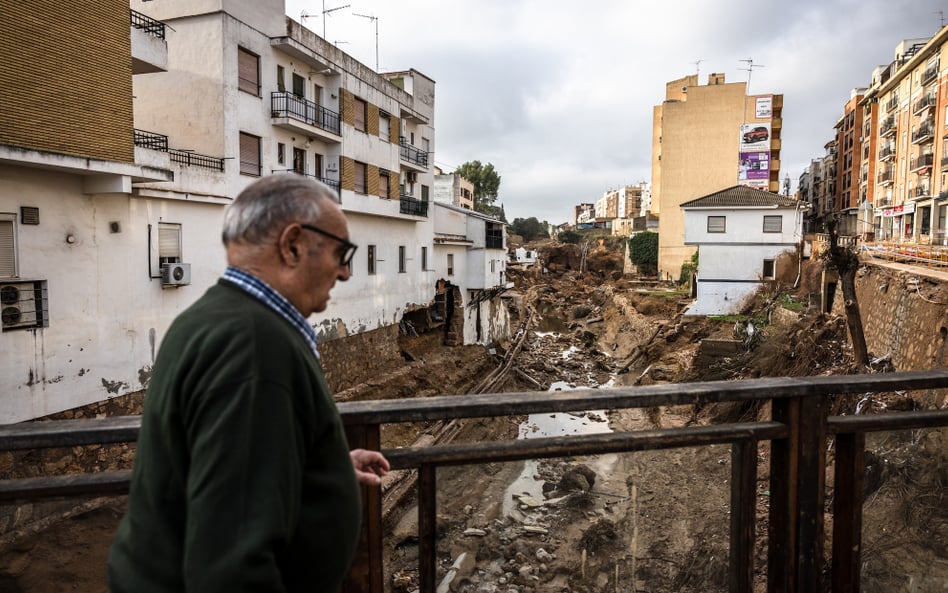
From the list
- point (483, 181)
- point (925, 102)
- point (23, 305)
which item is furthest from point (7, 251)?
point (483, 181)

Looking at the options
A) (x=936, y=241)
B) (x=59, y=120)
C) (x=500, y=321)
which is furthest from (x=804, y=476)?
(x=936, y=241)

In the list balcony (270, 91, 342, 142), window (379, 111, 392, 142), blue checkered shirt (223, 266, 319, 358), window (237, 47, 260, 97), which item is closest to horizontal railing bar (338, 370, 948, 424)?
blue checkered shirt (223, 266, 319, 358)

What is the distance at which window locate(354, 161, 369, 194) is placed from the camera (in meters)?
21.8

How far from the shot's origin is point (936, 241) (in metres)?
33.2

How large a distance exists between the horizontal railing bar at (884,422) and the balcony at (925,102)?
43689 mm

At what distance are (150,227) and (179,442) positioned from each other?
13.7 meters

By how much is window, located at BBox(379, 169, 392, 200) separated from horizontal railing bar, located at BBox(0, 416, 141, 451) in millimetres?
21813

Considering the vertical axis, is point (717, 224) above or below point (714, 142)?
below

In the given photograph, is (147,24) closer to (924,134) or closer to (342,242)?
(342,242)

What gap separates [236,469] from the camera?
120 cm

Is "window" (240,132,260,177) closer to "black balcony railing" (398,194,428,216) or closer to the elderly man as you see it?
"black balcony railing" (398,194,428,216)

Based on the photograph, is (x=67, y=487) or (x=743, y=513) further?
(x=743, y=513)

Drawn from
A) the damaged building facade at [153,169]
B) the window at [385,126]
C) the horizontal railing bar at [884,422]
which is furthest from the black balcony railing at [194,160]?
the horizontal railing bar at [884,422]

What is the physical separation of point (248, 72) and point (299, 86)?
265 centimetres
